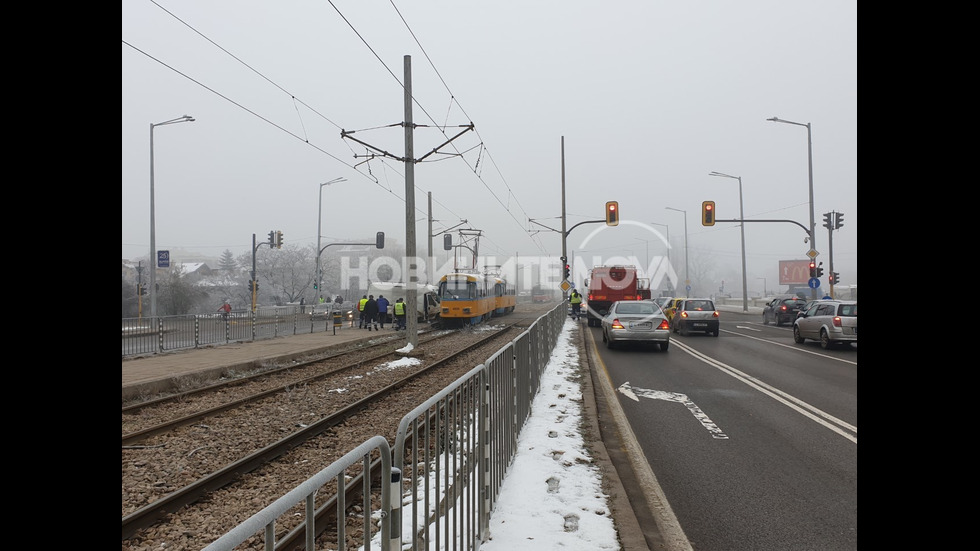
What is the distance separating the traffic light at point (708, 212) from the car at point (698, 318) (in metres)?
6.16

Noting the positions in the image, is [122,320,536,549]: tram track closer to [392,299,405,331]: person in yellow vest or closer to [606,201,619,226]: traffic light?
[392,299,405,331]: person in yellow vest

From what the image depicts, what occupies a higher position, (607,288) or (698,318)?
(607,288)

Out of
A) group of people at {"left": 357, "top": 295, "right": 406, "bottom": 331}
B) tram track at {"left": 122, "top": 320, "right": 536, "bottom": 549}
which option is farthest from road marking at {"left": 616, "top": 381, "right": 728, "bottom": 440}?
group of people at {"left": 357, "top": 295, "right": 406, "bottom": 331}

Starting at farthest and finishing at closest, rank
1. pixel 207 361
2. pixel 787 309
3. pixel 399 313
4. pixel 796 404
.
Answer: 1. pixel 787 309
2. pixel 399 313
3. pixel 207 361
4. pixel 796 404

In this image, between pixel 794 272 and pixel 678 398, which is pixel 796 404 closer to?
pixel 678 398

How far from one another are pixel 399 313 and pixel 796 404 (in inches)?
845

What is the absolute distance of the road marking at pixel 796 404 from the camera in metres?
7.23

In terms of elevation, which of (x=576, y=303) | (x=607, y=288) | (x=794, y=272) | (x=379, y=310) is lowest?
(x=379, y=310)

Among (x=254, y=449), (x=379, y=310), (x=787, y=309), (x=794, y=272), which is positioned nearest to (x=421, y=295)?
(x=379, y=310)

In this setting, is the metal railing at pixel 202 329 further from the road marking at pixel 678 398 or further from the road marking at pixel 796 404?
the road marking at pixel 796 404

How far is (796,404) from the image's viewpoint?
8797 mm

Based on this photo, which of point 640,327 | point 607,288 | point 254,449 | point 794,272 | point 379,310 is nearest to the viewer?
point 254,449
